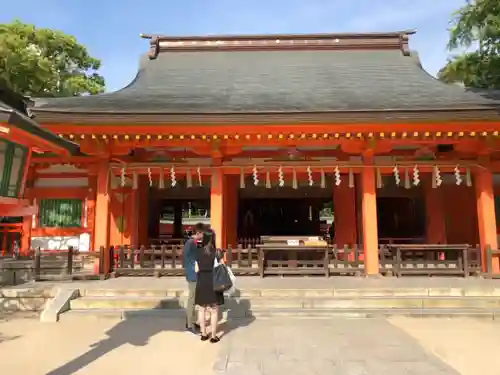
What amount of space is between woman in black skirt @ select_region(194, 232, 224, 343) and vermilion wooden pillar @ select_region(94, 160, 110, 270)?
15.8 ft

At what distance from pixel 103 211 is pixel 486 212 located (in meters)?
9.59

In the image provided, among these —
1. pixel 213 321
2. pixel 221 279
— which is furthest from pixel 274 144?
pixel 213 321

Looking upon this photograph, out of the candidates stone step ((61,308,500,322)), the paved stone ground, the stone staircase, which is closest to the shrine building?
the stone staircase

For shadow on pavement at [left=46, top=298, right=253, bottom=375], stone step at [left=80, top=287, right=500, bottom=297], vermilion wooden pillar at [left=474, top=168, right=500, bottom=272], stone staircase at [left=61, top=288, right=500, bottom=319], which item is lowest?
shadow on pavement at [left=46, top=298, right=253, bottom=375]

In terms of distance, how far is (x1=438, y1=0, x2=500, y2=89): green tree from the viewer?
890cm

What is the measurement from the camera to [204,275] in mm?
5230

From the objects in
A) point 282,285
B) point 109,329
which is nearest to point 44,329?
point 109,329

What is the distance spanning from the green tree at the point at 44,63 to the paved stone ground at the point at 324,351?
48.7 feet

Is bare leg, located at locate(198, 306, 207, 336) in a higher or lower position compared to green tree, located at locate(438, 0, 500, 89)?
lower

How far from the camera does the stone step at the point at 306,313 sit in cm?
663

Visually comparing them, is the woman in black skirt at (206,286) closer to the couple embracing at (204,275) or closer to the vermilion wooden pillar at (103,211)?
the couple embracing at (204,275)

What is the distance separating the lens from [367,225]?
30.6 ft

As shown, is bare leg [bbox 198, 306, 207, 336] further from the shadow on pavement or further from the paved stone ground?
the shadow on pavement

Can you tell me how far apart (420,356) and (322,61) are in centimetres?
1165
